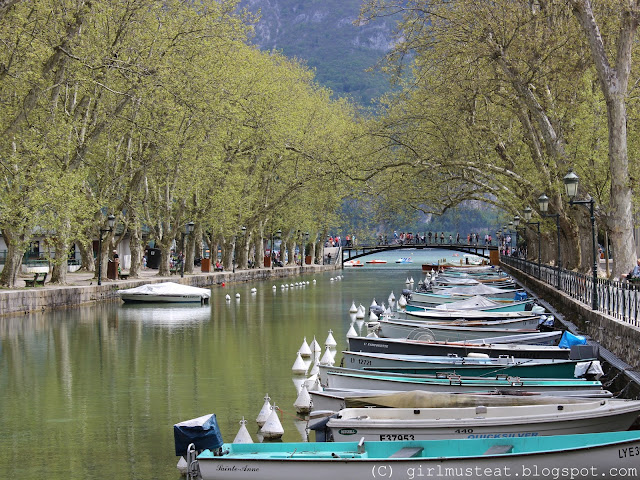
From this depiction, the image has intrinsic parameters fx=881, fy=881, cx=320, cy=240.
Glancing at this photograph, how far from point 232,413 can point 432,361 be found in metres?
3.97

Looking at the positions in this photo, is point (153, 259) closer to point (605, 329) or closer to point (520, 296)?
point (520, 296)

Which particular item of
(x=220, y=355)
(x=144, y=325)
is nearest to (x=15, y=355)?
(x=220, y=355)

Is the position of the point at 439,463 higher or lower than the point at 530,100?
lower

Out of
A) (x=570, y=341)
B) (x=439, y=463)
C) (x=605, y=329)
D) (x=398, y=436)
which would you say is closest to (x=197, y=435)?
(x=398, y=436)

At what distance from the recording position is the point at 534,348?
19.1 metres

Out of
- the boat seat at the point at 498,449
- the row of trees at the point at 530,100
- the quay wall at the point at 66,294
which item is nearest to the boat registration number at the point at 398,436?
the boat seat at the point at 498,449

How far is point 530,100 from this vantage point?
30.7 meters

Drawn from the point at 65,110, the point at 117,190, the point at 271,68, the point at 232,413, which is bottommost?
the point at 232,413

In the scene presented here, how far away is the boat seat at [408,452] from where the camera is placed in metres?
10.8

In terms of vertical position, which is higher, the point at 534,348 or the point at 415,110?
the point at 415,110

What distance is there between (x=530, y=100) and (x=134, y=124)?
55.6 feet

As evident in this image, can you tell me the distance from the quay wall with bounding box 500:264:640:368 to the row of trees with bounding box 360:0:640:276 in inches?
95.0

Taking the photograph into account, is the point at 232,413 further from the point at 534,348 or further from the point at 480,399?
the point at 534,348

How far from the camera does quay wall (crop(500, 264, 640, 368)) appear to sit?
1630cm
